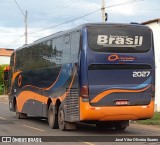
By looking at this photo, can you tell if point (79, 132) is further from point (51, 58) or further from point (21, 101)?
point (21, 101)

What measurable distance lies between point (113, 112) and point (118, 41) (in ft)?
7.90

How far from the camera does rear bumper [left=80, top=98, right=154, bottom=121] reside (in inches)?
612

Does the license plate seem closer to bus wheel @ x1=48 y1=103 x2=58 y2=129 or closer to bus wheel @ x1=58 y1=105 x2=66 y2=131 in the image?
bus wheel @ x1=58 y1=105 x2=66 y2=131

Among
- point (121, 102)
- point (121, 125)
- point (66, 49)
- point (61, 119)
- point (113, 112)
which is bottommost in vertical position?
point (121, 125)

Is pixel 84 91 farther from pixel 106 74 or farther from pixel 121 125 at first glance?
pixel 121 125

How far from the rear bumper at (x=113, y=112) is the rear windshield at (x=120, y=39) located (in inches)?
75.8

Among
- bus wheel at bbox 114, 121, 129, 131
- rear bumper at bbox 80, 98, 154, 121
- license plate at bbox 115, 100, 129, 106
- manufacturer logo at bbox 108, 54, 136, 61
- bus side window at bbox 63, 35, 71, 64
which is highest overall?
bus side window at bbox 63, 35, 71, 64

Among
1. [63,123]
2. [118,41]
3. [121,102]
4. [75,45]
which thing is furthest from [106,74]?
[63,123]

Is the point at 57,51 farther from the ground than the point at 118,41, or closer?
closer

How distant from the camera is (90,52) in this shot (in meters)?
15.8

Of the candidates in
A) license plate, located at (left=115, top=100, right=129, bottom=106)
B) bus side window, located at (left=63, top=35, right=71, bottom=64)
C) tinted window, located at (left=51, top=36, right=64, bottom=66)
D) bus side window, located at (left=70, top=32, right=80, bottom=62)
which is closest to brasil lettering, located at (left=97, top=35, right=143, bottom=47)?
bus side window, located at (left=70, top=32, right=80, bottom=62)

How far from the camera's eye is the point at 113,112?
15.8 meters

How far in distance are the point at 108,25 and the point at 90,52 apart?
1.22 metres

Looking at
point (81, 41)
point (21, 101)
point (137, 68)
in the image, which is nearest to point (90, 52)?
point (81, 41)
